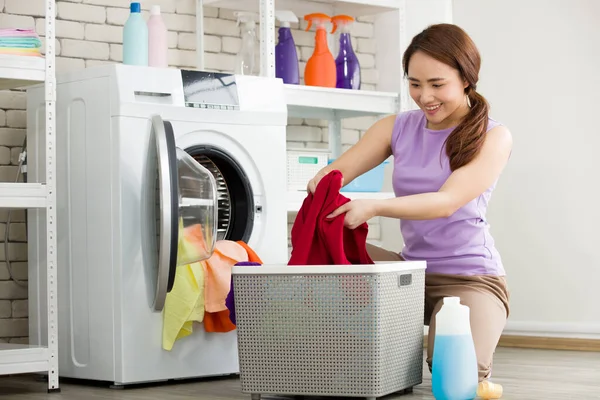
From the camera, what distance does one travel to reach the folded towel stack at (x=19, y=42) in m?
3.14

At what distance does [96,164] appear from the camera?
3285 millimetres

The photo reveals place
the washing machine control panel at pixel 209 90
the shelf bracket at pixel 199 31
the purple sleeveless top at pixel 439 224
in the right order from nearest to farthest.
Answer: the purple sleeveless top at pixel 439 224, the washing machine control panel at pixel 209 90, the shelf bracket at pixel 199 31

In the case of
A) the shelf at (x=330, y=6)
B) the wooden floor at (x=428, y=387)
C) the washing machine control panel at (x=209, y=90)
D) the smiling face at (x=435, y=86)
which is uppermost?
the shelf at (x=330, y=6)

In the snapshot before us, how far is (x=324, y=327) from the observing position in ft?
8.53

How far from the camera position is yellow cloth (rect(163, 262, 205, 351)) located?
10.6 ft

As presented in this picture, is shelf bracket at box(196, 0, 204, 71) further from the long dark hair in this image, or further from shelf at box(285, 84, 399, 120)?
the long dark hair

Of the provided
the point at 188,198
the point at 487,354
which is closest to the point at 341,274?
the point at 487,354

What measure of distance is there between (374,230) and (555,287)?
0.96 metres

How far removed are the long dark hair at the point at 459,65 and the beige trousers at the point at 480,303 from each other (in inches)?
13.6

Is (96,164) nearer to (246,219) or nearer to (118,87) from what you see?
(118,87)

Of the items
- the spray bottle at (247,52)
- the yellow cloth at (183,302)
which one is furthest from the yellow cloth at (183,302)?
the spray bottle at (247,52)

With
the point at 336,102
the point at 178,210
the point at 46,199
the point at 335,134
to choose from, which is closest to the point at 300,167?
the point at 336,102

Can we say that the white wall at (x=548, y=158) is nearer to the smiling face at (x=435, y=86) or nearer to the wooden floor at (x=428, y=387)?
the wooden floor at (x=428, y=387)

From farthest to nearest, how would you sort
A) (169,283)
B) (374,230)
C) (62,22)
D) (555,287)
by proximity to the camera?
(374,230) < (555,287) < (62,22) < (169,283)
